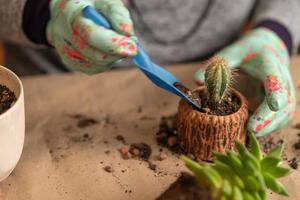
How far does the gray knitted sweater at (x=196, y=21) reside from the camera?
0.97 m

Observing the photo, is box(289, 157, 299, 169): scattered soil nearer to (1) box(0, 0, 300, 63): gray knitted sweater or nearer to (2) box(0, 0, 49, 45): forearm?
(1) box(0, 0, 300, 63): gray knitted sweater

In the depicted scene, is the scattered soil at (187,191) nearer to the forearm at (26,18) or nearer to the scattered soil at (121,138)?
the scattered soil at (121,138)

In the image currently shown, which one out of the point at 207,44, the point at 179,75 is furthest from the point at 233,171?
the point at 207,44

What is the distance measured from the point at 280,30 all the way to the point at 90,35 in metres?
0.42

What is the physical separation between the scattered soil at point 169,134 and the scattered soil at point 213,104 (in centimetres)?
8

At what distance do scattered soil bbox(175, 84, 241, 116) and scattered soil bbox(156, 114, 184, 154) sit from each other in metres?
0.08

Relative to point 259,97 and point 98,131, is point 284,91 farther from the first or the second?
point 98,131

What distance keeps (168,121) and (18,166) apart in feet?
0.84

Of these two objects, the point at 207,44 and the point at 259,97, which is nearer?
the point at 259,97

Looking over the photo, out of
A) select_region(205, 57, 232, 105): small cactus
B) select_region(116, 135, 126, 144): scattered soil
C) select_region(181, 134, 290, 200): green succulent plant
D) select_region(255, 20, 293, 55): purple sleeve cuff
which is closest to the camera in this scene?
select_region(181, 134, 290, 200): green succulent plant

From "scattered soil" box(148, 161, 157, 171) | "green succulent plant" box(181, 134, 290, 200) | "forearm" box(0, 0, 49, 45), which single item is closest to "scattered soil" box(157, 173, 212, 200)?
"green succulent plant" box(181, 134, 290, 200)

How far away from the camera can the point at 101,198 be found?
0.66 m

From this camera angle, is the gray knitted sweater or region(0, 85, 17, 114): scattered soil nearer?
region(0, 85, 17, 114): scattered soil

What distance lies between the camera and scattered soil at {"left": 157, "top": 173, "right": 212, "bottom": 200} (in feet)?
1.83
